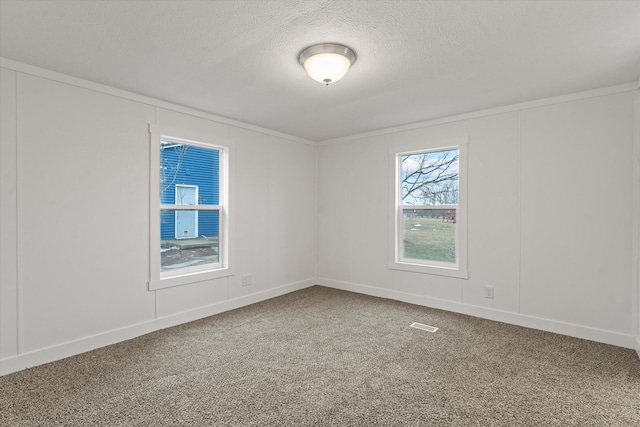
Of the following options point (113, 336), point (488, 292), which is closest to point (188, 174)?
point (113, 336)

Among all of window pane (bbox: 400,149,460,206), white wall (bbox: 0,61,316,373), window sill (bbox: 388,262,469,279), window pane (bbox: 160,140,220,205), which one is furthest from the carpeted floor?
window pane (bbox: 400,149,460,206)

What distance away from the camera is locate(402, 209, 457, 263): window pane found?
4.19 metres

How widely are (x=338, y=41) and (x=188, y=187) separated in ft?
8.05

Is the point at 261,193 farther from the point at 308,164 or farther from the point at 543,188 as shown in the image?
the point at 543,188

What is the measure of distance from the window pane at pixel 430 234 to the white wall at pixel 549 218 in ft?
0.90

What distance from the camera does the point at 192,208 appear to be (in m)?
3.88

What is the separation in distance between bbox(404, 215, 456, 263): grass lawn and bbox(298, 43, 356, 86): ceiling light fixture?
2.52 m

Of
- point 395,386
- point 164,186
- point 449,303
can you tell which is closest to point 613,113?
point 449,303

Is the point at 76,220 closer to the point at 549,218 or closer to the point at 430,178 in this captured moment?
the point at 430,178

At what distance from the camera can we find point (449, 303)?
407cm

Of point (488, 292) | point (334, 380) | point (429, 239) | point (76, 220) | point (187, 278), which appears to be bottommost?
point (334, 380)

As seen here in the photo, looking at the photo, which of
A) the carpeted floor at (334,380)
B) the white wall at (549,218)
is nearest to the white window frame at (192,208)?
the carpeted floor at (334,380)

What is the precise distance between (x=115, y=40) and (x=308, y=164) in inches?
132

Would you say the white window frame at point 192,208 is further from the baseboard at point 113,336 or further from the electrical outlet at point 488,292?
the electrical outlet at point 488,292
